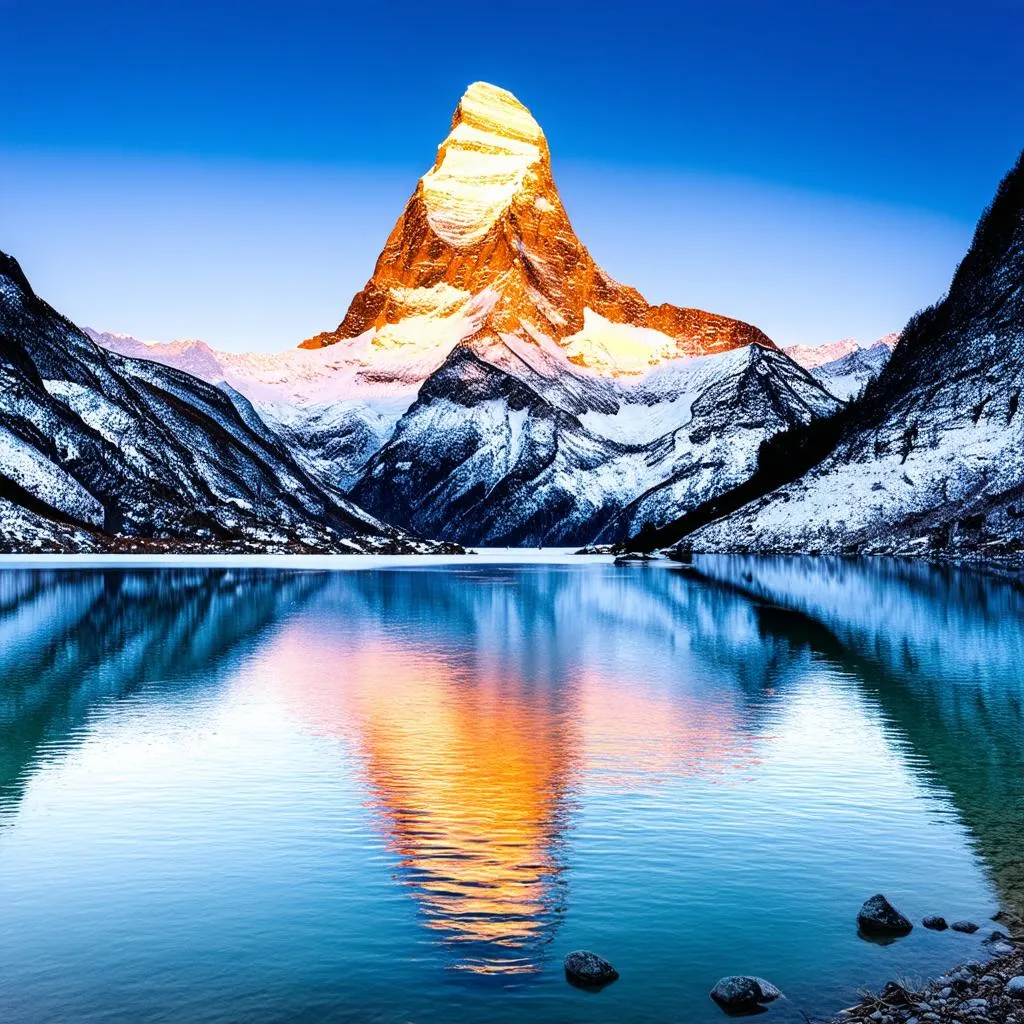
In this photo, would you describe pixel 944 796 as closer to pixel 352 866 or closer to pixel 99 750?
pixel 352 866

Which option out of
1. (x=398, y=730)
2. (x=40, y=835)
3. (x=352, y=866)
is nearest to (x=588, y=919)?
(x=352, y=866)

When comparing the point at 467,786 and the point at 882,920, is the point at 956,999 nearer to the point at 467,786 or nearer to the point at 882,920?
the point at 882,920

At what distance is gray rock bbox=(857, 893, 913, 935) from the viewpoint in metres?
25.2

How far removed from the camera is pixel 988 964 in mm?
22891

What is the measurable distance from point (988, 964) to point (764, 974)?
13.4 ft

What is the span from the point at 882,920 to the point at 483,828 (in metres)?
12.1

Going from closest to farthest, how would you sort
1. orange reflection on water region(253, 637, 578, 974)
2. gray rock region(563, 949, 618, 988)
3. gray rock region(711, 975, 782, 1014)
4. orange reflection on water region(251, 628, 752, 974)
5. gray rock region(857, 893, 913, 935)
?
gray rock region(711, 975, 782, 1014)
gray rock region(563, 949, 618, 988)
gray rock region(857, 893, 913, 935)
orange reflection on water region(253, 637, 578, 974)
orange reflection on water region(251, 628, 752, 974)

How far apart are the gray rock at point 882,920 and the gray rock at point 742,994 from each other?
13.6ft

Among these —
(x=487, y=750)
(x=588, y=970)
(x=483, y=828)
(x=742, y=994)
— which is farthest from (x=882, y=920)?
(x=487, y=750)

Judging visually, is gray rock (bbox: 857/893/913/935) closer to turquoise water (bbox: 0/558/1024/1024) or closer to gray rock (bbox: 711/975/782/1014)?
turquoise water (bbox: 0/558/1024/1024)

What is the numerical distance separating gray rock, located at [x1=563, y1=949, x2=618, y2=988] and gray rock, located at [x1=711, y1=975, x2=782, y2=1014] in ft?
6.72

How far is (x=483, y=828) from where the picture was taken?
34.1m

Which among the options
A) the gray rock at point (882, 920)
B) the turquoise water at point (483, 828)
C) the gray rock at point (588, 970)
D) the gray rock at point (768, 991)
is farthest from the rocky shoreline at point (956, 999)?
the gray rock at point (588, 970)

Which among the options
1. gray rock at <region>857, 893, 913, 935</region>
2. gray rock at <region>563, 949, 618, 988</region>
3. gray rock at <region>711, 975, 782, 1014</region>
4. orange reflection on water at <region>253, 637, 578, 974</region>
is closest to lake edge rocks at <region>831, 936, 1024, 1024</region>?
gray rock at <region>711, 975, 782, 1014</region>
